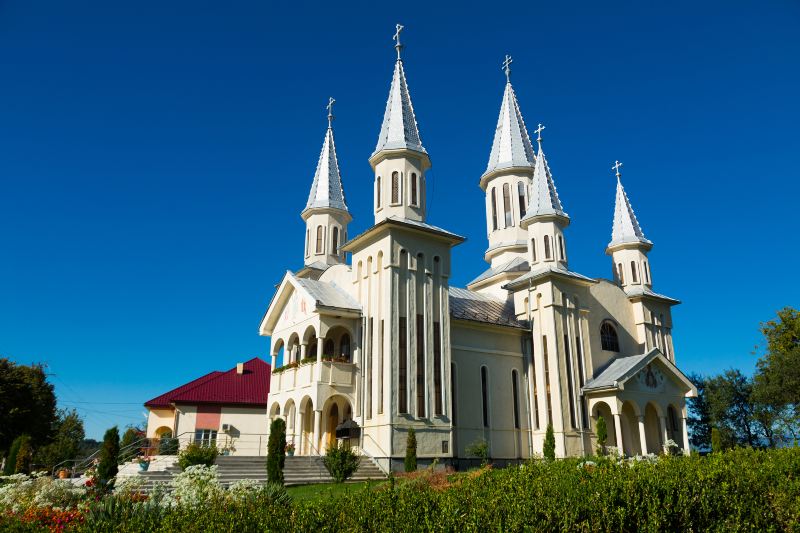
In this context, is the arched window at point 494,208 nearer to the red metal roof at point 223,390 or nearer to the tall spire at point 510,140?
the tall spire at point 510,140

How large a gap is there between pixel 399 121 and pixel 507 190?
11.3 metres

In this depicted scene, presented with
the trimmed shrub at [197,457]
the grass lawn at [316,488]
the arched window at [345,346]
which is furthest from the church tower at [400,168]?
the trimmed shrub at [197,457]

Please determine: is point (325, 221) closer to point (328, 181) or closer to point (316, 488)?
point (328, 181)

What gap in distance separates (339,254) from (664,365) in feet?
62.6

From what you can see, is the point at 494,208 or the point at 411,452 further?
the point at 494,208

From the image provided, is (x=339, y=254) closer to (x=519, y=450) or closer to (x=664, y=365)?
(x=519, y=450)

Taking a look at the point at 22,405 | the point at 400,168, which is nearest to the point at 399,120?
the point at 400,168

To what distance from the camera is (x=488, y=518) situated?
6754mm

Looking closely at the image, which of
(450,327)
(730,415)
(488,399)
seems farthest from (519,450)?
(730,415)

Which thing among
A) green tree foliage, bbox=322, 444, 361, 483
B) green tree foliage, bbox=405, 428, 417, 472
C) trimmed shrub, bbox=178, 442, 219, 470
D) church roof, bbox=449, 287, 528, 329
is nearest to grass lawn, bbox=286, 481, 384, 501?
green tree foliage, bbox=322, 444, 361, 483

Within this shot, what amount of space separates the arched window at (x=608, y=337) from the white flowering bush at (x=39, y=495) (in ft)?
89.9

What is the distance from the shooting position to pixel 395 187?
93.2ft

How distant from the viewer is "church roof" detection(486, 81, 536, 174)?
38.8 meters

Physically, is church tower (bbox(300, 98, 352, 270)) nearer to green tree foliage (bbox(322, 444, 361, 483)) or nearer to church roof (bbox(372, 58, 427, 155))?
church roof (bbox(372, 58, 427, 155))
